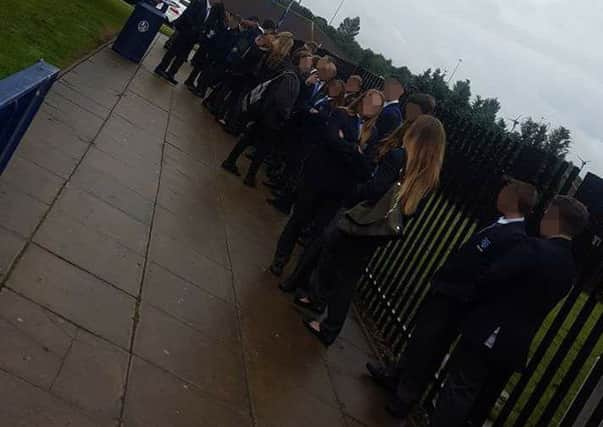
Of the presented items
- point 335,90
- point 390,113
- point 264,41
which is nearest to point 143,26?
point 264,41

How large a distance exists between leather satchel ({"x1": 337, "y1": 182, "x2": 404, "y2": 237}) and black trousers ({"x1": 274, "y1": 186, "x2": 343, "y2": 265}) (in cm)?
109

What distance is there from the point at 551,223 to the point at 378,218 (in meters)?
1.48

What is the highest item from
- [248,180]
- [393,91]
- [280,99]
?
[393,91]

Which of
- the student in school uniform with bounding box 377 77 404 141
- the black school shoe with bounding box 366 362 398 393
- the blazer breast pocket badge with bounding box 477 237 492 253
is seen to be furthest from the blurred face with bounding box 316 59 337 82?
the blazer breast pocket badge with bounding box 477 237 492 253

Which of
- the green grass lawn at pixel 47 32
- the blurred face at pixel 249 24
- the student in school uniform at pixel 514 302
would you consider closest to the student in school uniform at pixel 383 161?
the student in school uniform at pixel 514 302

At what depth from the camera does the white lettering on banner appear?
14.6m

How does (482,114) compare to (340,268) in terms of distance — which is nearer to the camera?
(340,268)

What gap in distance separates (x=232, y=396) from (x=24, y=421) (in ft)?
4.84

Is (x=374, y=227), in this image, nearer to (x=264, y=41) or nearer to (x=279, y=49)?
(x=279, y=49)

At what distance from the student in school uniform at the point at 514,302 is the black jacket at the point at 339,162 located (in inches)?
86.7

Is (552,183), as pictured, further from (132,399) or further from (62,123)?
(62,123)

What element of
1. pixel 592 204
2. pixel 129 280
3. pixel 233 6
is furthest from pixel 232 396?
pixel 233 6

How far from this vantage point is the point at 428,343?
520cm

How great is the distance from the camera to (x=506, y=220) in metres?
4.82
